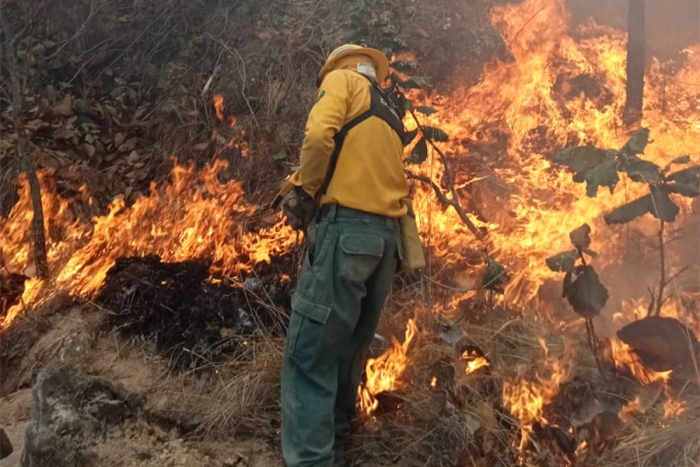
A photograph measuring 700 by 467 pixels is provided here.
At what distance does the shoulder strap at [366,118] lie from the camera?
2.94 metres

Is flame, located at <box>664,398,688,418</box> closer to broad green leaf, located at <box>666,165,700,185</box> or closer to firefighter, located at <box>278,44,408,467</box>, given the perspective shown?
broad green leaf, located at <box>666,165,700,185</box>

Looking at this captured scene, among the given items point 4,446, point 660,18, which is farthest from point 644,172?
point 660,18

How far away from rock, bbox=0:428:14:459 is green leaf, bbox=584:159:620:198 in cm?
380

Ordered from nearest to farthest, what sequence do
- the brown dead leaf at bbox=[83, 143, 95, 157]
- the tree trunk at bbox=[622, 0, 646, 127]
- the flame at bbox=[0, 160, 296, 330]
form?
the flame at bbox=[0, 160, 296, 330] → the brown dead leaf at bbox=[83, 143, 95, 157] → the tree trunk at bbox=[622, 0, 646, 127]

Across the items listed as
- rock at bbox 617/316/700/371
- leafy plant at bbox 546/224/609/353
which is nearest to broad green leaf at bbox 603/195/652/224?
leafy plant at bbox 546/224/609/353

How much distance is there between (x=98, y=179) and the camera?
536 centimetres

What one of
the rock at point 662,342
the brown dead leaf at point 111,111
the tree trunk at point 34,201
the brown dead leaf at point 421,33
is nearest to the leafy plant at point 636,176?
the rock at point 662,342

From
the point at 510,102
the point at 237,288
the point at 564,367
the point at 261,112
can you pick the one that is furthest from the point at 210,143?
the point at 564,367

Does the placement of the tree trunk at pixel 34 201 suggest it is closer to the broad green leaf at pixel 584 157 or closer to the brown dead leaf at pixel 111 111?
the brown dead leaf at pixel 111 111

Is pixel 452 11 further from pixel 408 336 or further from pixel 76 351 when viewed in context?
pixel 76 351

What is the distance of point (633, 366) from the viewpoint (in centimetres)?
366

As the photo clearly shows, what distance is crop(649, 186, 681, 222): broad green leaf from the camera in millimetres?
3201

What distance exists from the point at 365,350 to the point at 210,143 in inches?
130

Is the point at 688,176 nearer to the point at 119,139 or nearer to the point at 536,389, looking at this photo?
the point at 536,389
